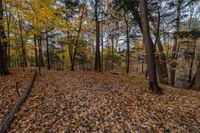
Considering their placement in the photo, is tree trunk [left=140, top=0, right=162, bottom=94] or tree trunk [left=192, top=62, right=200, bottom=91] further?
tree trunk [left=192, top=62, right=200, bottom=91]

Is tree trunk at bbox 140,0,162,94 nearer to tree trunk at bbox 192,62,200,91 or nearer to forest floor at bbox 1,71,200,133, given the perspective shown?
forest floor at bbox 1,71,200,133

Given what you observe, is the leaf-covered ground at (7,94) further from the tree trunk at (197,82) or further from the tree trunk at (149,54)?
the tree trunk at (197,82)

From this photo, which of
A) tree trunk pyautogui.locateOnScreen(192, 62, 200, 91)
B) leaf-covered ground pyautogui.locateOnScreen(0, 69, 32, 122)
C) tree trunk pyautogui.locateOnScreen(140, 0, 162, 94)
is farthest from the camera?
tree trunk pyautogui.locateOnScreen(192, 62, 200, 91)

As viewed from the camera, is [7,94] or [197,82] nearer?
[7,94]

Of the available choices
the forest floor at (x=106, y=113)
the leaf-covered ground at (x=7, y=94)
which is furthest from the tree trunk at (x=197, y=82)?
the leaf-covered ground at (x=7, y=94)

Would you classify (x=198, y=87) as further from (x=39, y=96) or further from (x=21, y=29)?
(x=21, y=29)

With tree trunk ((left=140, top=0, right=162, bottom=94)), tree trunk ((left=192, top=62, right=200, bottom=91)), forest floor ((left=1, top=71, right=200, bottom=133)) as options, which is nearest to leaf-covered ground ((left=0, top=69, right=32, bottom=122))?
forest floor ((left=1, top=71, right=200, bottom=133))

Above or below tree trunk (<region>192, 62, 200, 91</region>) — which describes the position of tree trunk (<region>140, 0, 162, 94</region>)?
above

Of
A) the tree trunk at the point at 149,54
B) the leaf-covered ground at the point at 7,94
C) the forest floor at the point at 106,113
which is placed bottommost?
the forest floor at the point at 106,113

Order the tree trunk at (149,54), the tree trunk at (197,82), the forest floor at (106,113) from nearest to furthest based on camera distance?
1. the forest floor at (106,113)
2. the tree trunk at (149,54)
3. the tree trunk at (197,82)

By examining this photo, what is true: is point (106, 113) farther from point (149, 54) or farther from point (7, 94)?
point (7, 94)

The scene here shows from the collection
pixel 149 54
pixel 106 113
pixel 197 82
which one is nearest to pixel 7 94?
pixel 106 113

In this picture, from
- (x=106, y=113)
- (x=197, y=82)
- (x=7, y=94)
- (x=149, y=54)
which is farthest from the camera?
(x=197, y=82)

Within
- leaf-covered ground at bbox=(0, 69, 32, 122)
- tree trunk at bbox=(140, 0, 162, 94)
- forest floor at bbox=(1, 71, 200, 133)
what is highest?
tree trunk at bbox=(140, 0, 162, 94)
